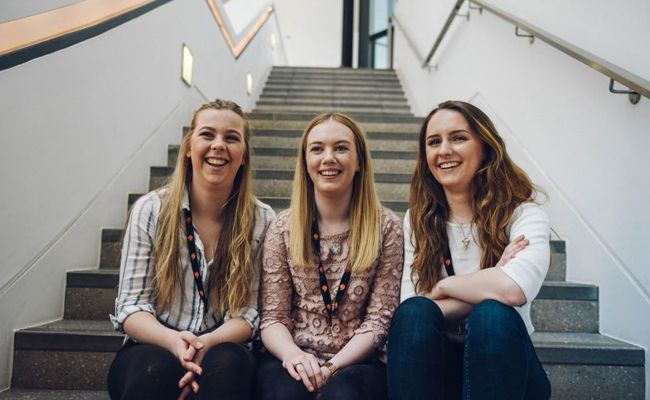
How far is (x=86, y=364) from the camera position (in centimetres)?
142

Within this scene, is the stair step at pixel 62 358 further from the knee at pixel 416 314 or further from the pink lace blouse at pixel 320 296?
the knee at pixel 416 314

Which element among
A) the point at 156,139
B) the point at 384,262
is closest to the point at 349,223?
the point at 384,262

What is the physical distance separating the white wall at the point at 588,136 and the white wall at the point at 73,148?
195 cm

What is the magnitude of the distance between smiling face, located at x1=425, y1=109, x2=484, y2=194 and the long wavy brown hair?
0.07 ft

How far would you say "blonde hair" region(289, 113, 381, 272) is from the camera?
1218 millimetres

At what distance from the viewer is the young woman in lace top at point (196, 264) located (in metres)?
1.07

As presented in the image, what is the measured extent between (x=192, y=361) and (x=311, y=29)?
446 inches

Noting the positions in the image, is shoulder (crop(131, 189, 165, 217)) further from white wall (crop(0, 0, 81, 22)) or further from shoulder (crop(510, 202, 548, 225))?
shoulder (crop(510, 202, 548, 225))

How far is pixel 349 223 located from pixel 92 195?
3.83 feet

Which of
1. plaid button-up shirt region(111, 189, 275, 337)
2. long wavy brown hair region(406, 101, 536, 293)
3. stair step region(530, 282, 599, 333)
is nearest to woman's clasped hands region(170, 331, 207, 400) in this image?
plaid button-up shirt region(111, 189, 275, 337)

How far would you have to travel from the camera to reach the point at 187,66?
299 cm

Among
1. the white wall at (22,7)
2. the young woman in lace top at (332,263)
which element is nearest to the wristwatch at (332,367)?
the young woman in lace top at (332,263)

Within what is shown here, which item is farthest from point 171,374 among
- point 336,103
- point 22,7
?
point 336,103

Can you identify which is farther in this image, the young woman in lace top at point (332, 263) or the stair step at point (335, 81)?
the stair step at point (335, 81)
